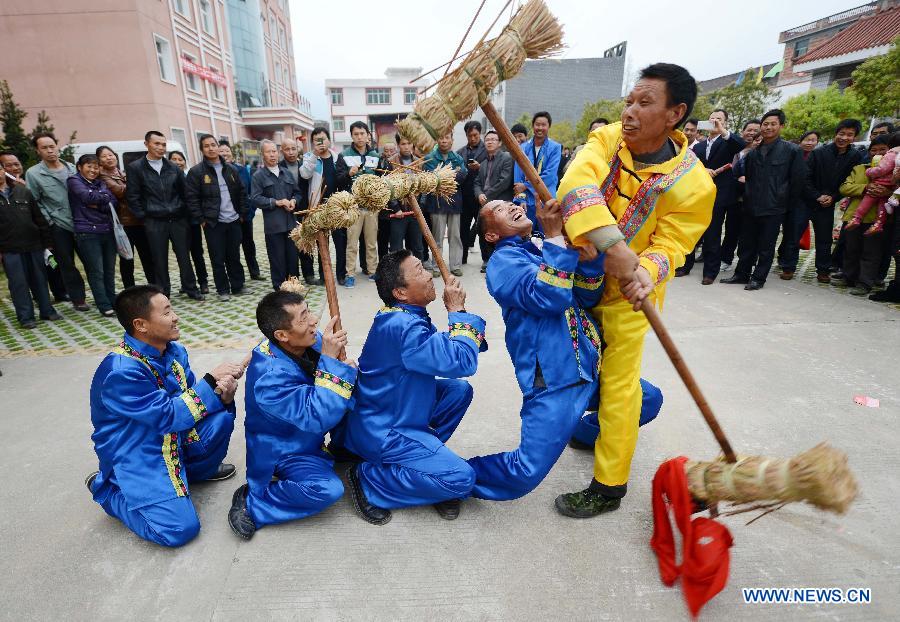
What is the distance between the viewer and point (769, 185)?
227 inches

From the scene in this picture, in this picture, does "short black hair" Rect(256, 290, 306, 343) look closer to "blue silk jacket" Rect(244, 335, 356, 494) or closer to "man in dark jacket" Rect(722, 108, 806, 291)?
"blue silk jacket" Rect(244, 335, 356, 494)

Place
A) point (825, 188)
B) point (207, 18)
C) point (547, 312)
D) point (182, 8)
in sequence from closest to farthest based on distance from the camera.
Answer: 1. point (547, 312)
2. point (825, 188)
3. point (182, 8)
4. point (207, 18)

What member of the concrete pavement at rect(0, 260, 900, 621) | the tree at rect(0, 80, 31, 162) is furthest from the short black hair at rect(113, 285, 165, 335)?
the tree at rect(0, 80, 31, 162)

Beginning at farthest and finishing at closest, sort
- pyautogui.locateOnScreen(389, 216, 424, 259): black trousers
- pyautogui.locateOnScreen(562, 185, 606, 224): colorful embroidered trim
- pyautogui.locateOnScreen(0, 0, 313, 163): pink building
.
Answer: pyautogui.locateOnScreen(0, 0, 313, 163): pink building
pyautogui.locateOnScreen(389, 216, 424, 259): black trousers
pyautogui.locateOnScreen(562, 185, 606, 224): colorful embroidered trim

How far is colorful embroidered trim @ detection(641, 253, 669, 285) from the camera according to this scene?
2.02 metres

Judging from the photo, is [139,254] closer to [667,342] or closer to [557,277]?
[557,277]

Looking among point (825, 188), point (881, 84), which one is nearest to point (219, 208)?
point (825, 188)

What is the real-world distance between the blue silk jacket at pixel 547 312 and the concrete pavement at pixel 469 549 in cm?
74

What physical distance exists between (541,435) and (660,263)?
91 cm

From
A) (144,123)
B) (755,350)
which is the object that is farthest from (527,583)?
(144,123)

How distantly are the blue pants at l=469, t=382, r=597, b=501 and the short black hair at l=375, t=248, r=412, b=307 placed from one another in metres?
0.81

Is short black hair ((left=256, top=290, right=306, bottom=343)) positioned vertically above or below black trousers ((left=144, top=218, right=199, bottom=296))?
above

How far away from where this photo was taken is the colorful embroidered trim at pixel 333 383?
7.09 feet

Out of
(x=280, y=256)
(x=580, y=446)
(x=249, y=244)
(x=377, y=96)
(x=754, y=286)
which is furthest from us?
(x=377, y=96)
